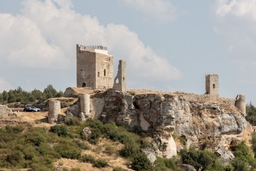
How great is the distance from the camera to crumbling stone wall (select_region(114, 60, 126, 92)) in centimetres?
4656

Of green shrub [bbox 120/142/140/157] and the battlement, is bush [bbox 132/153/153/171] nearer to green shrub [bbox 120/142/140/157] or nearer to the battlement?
green shrub [bbox 120/142/140/157]

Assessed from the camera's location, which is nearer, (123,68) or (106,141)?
(106,141)

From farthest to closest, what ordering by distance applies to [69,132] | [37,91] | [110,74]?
[37,91] → [110,74] → [69,132]

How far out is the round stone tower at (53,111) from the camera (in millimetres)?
43156

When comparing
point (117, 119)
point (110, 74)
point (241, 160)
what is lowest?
point (241, 160)

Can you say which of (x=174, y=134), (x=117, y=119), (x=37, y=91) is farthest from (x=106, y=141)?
(x=37, y=91)

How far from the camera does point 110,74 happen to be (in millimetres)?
50156

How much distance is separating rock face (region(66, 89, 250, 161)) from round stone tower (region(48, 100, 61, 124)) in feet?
9.09

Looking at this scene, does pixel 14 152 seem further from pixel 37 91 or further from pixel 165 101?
pixel 37 91

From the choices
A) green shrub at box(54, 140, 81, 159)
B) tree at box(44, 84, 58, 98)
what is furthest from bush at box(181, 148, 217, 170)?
tree at box(44, 84, 58, 98)

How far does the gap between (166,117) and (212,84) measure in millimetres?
8853

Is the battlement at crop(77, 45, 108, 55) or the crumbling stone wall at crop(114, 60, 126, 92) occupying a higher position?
the battlement at crop(77, 45, 108, 55)

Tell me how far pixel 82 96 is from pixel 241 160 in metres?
13.3

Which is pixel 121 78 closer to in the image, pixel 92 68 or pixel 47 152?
pixel 92 68
